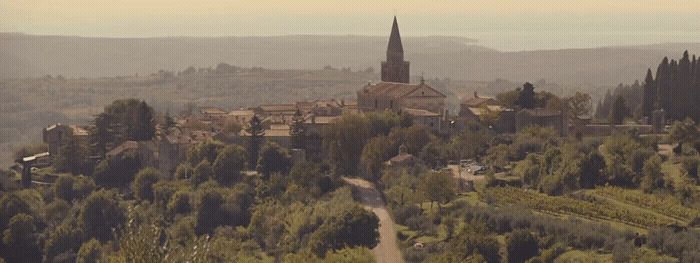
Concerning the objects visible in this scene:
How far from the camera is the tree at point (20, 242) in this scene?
46.7 meters

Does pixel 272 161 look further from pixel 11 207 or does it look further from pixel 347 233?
pixel 347 233

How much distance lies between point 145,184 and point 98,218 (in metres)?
3.46

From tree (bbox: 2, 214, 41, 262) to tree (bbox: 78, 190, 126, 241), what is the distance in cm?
198

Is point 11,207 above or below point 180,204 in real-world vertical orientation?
below

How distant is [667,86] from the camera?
53.8 m

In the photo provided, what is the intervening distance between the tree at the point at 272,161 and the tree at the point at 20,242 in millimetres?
8910

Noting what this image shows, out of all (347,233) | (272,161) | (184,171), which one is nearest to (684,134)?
(347,233)

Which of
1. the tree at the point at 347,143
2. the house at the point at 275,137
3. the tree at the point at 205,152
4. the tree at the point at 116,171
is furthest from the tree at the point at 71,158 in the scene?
the tree at the point at 347,143

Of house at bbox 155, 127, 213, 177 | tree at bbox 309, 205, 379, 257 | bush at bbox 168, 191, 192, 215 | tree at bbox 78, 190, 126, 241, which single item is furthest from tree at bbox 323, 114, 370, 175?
tree at bbox 309, 205, 379, 257

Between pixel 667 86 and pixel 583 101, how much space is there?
18.4ft

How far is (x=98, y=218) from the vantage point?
4847 centimetres

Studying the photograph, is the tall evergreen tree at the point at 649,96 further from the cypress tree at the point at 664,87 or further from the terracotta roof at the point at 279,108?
the terracotta roof at the point at 279,108

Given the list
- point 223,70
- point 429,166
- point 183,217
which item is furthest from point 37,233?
point 223,70

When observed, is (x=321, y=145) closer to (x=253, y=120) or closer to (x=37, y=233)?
(x=253, y=120)
